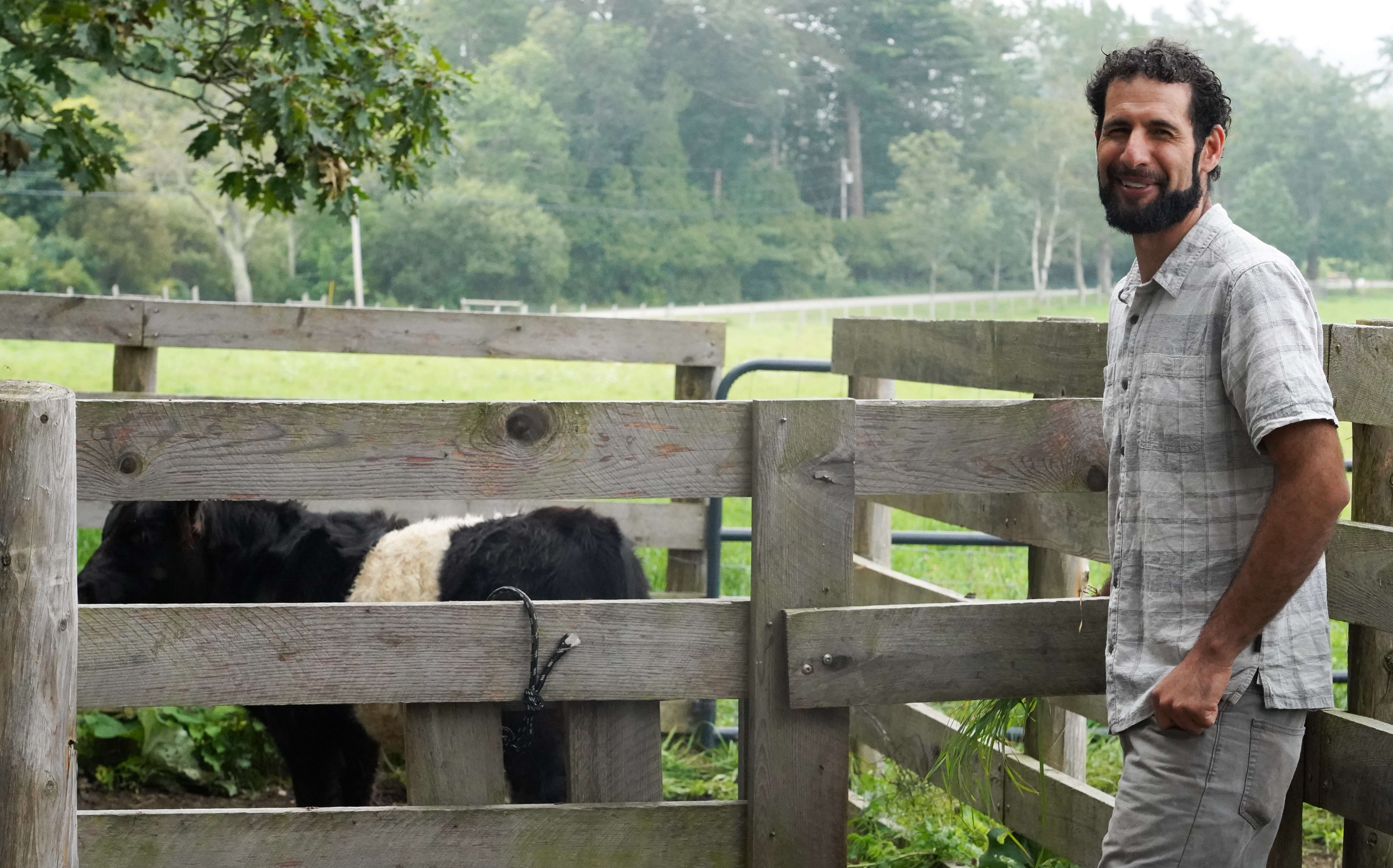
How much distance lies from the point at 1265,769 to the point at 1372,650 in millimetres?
659

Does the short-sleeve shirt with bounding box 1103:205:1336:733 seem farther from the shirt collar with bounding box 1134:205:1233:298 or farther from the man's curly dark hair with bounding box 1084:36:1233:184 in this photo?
the man's curly dark hair with bounding box 1084:36:1233:184

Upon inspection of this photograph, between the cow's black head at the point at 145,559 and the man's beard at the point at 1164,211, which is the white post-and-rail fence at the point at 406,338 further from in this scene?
the man's beard at the point at 1164,211

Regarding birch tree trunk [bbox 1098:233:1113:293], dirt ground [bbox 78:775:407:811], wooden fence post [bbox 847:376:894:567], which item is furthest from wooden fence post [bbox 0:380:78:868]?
birch tree trunk [bbox 1098:233:1113:293]

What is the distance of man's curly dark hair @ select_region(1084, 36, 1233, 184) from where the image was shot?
2.28 meters

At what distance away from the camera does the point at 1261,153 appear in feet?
237

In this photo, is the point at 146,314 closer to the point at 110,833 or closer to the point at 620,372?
the point at 110,833

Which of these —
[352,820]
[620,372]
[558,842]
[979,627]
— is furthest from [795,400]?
[620,372]

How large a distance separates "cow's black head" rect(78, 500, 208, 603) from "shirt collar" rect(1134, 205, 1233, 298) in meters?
3.18

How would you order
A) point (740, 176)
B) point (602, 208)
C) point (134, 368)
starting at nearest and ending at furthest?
point (134, 368), point (602, 208), point (740, 176)

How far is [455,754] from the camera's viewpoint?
2559 mm

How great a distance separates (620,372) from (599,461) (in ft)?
95.2

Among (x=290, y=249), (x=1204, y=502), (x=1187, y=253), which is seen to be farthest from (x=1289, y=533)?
(x=290, y=249)

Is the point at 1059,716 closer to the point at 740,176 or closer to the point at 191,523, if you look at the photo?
the point at 191,523

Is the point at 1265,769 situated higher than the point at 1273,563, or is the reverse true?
the point at 1273,563
